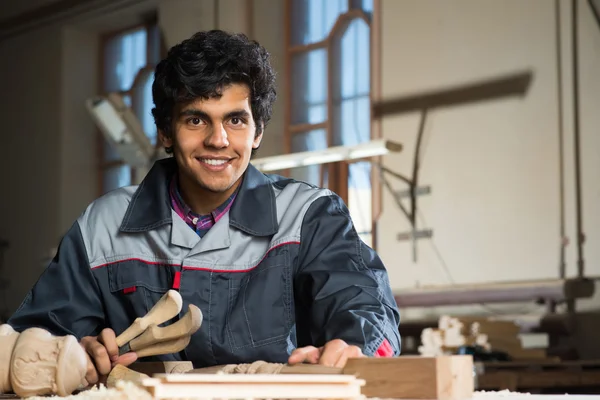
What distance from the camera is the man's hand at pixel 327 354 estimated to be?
1235mm

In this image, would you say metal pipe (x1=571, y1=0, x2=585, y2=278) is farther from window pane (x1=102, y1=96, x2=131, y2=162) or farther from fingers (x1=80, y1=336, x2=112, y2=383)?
window pane (x1=102, y1=96, x2=131, y2=162)

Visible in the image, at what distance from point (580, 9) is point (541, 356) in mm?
1579

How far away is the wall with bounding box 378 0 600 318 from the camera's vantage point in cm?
401

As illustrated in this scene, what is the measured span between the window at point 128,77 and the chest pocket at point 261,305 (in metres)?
4.10

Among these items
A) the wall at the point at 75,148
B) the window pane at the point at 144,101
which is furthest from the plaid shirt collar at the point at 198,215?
the wall at the point at 75,148

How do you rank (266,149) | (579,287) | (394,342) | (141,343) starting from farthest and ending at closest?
(266,149) → (579,287) → (394,342) → (141,343)

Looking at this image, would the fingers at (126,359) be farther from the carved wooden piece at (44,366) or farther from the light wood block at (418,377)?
the light wood block at (418,377)

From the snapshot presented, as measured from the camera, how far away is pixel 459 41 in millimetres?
4445

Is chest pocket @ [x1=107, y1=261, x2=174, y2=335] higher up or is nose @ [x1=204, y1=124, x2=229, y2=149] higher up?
nose @ [x1=204, y1=124, x2=229, y2=149]

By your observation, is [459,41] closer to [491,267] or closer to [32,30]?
[491,267]

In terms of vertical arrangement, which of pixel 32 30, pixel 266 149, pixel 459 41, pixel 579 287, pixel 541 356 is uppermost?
pixel 32 30

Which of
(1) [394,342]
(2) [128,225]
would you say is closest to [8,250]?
(2) [128,225]

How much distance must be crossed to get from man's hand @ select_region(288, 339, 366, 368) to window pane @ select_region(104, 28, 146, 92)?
494cm

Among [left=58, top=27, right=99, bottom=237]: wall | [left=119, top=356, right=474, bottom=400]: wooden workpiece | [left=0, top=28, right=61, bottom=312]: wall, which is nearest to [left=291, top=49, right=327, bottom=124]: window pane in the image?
[left=58, top=27, right=99, bottom=237]: wall
